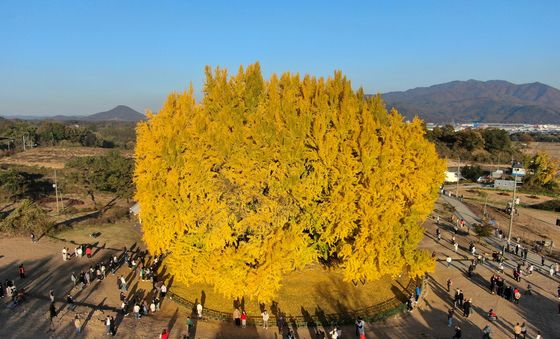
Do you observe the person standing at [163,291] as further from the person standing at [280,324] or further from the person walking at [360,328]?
the person walking at [360,328]

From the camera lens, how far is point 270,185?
22719mm

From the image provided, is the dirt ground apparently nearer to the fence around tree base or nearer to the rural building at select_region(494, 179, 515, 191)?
the fence around tree base

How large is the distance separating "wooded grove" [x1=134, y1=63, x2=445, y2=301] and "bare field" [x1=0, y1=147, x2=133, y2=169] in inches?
2660

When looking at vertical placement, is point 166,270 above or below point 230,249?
below

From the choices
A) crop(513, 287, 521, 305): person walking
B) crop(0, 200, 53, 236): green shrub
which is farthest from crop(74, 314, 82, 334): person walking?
crop(513, 287, 521, 305): person walking

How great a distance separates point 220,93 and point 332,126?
289 inches

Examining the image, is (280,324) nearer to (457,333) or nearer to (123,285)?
(457,333)

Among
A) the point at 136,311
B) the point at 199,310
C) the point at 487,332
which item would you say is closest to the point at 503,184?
the point at 487,332

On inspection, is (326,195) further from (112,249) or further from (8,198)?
(8,198)

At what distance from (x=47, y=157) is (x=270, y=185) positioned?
87.8 meters

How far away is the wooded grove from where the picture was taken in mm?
22438

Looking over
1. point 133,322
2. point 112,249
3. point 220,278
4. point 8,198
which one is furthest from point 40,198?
point 220,278

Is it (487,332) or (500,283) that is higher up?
(487,332)

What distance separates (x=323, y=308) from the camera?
24922 mm
